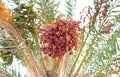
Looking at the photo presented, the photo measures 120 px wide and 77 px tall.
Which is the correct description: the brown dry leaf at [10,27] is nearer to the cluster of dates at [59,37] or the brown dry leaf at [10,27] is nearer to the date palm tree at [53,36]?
the date palm tree at [53,36]

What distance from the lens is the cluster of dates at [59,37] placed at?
268 cm

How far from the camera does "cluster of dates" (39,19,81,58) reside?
2676mm

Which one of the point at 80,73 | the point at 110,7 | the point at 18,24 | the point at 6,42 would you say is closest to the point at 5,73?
the point at 6,42

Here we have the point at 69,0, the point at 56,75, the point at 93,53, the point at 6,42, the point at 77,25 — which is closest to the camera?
the point at 77,25

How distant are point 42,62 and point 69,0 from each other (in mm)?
1267

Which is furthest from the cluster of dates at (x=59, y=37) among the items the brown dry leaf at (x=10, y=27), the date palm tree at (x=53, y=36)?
the brown dry leaf at (x=10, y=27)

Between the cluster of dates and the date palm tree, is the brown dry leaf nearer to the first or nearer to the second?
the date palm tree

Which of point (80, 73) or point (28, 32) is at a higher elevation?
point (28, 32)

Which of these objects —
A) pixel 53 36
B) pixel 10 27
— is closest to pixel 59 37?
pixel 53 36

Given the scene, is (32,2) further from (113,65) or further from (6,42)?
(113,65)

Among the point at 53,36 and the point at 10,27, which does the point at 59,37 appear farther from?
the point at 10,27

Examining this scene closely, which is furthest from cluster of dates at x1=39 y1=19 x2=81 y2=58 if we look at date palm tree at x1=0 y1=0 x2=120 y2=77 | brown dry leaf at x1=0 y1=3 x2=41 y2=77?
brown dry leaf at x1=0 y1=3 x2=41 y2=77

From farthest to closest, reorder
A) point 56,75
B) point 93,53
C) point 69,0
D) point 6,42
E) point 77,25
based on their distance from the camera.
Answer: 1. point 69,0
2. point 93,53
3. point 6,42
4. point 56,75
5. point 77,25

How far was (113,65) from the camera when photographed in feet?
11.0
